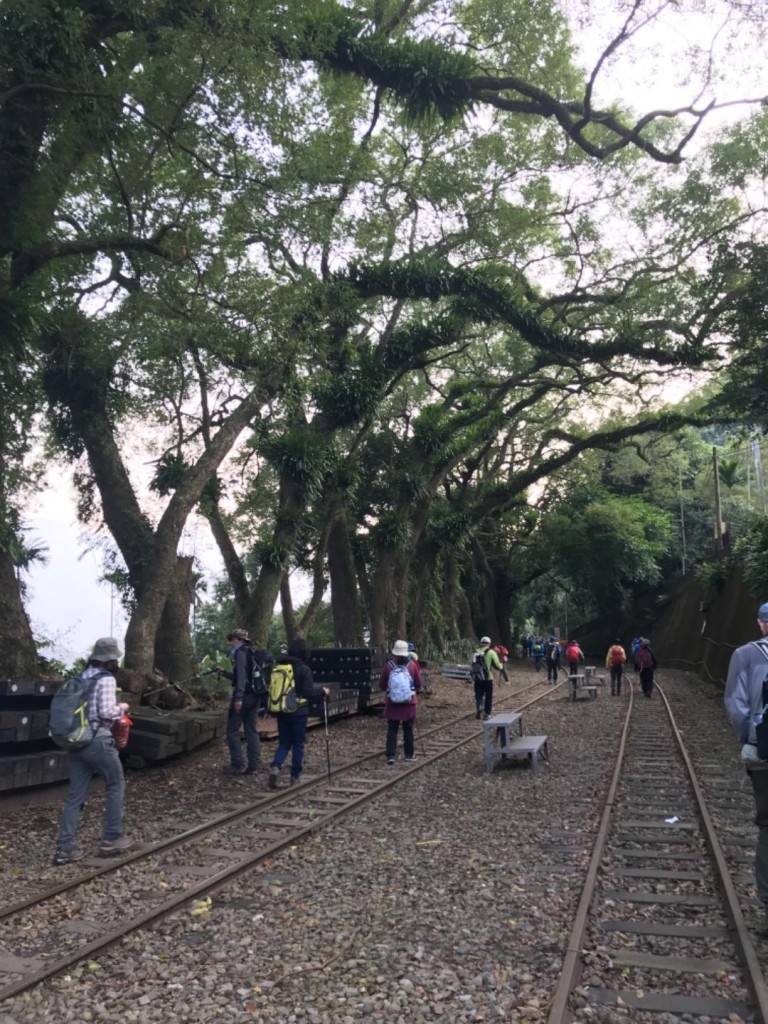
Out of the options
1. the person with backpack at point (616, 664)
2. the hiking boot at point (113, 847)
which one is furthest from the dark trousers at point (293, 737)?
the person with backpack at point (616, 664)

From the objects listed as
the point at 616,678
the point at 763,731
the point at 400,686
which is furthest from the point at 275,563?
the point at 763,731

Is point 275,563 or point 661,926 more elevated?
point 275,563

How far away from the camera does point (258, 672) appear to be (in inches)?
400

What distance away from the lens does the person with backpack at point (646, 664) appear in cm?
2005

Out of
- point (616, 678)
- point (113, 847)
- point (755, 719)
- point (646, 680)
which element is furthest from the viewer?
point (616, 678)

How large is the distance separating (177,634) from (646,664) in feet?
38.7

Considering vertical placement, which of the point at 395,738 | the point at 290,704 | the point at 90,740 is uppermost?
the point at 290,704

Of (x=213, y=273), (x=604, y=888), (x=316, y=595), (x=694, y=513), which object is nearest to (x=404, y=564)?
(x=316, y=595)

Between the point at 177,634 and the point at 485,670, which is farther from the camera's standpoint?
the point at 485,670

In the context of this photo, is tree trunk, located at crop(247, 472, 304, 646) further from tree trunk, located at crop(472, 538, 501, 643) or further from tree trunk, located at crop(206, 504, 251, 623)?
tree trunk, located at crop(472, 538, 501, 643)

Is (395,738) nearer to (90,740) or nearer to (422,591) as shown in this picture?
(90,740)

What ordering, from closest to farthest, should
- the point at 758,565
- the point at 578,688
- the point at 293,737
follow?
the point at 293,737, the point at 758,565, the point at 578,688

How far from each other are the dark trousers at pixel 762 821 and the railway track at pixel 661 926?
0.26m

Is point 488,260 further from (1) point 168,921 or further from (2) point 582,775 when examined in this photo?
(1) point 168,921
